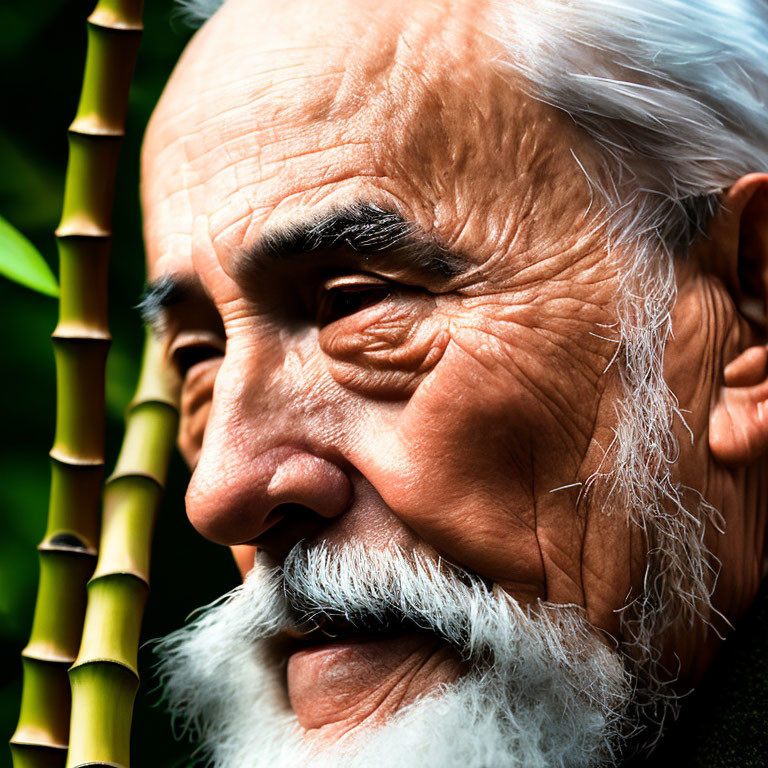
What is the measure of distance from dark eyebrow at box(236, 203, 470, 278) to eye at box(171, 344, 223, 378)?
310mm

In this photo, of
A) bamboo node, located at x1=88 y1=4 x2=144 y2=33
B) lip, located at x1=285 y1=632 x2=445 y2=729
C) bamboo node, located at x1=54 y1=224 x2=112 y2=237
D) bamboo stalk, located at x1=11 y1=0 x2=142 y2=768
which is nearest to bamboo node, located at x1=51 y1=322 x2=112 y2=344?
bamboo stalk, located at x1=11 y1=0 x2=142 y2=768

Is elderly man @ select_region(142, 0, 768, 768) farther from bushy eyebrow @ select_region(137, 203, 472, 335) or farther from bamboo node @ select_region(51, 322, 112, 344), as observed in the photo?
bamboo node @ select_region(51, 322, 112, 344)

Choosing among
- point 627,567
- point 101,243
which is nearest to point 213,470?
point 101,243

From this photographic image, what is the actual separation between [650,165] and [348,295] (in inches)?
14.6

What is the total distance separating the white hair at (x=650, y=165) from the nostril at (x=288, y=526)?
1.01 ft

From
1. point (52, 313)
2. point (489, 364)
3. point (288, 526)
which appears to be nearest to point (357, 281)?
point (489, 364)

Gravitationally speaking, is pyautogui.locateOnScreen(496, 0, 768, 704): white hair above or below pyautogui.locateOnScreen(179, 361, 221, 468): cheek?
above

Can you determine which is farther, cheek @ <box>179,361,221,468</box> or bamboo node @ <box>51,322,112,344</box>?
cheek @ <box>179,361,221,468</box>

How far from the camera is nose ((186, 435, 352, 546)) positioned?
95cm

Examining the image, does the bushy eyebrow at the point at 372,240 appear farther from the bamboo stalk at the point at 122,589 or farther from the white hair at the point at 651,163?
the bamboo stalk at the point at 122,589

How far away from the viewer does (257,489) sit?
0.96m

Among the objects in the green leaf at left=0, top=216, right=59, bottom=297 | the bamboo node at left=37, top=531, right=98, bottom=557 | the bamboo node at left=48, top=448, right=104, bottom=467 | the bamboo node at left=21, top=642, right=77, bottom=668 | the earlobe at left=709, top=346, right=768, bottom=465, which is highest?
the earlobe at left=709, top=346, right=768, bottom=465

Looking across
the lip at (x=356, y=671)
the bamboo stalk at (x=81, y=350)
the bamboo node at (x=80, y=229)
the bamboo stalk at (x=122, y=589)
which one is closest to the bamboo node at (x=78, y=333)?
the bamboo stalk at (x=81, y=350)

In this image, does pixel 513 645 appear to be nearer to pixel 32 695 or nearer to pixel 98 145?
pixel 32 695
